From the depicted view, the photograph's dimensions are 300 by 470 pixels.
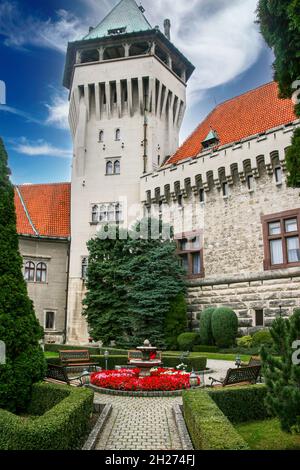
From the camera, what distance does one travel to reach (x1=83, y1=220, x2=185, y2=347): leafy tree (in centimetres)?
2362

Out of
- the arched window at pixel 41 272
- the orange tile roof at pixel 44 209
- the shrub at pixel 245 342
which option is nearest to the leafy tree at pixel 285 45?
the shrub at pixel 245 342

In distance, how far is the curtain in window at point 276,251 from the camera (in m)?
21.8

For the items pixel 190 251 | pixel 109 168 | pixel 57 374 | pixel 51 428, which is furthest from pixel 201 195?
pixel 51 428

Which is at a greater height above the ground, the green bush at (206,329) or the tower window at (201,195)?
the tower window at (201,195)

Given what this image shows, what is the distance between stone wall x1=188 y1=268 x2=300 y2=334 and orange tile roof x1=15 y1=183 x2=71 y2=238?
11.7 meters

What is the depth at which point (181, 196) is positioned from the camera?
26984 mm

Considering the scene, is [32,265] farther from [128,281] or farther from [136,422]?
[136,422]

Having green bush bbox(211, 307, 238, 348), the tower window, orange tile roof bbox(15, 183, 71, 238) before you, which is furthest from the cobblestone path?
orange tile roof bbox(15, 183, 71, 238)

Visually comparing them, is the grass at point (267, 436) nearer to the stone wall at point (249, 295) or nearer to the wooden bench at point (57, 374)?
the wooden bench at point (57, 374)

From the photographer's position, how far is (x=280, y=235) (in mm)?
21844

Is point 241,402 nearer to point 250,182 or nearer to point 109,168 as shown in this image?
point 250,182

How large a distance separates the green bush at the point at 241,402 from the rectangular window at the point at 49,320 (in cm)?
2155
